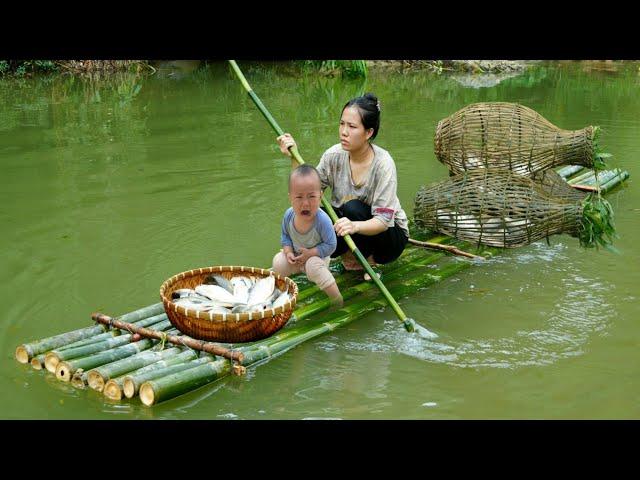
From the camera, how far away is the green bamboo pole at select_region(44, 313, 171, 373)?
123 inches

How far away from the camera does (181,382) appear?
118 inches

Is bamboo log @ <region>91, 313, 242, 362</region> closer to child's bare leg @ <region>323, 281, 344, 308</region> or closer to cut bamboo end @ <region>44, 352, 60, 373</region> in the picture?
cut bamboo end @ <region>44, 352, 60, 373</region>

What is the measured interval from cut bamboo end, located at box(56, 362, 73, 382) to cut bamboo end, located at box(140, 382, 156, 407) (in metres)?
0.35

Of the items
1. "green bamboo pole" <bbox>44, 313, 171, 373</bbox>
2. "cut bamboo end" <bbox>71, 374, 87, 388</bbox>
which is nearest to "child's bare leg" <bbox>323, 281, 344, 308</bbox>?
"green bamboo pole" <bbox>44, 313, 171, 373</bbox>

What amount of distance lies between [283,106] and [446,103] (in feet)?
7.94

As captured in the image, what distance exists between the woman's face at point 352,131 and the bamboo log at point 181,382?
4.44 feet

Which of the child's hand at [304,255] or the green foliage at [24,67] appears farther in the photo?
the green foliage at [24,67]

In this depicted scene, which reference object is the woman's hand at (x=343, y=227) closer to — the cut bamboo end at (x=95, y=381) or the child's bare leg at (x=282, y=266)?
the child's bare leg at (x=282, y=266)

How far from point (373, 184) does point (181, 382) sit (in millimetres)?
1562

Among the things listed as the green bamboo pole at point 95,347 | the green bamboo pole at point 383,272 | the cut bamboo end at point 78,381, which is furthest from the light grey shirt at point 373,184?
the cut bamboo end at point 78,381

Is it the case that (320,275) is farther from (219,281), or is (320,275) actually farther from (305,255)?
(219,281)

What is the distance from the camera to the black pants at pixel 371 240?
402cm

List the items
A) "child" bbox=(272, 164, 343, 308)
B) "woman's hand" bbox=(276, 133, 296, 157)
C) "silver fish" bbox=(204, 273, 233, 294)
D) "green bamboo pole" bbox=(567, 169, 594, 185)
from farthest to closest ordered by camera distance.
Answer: "green bamboo pole" bbox=(567, 169, 594, 185), "woman's hand" bbox=(276, 133, 296, 157), "child" bbox=(272, 164, 343, 308), "silver fish" bbox=(204, 273, 233, 294)

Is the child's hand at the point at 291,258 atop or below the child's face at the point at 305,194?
below
